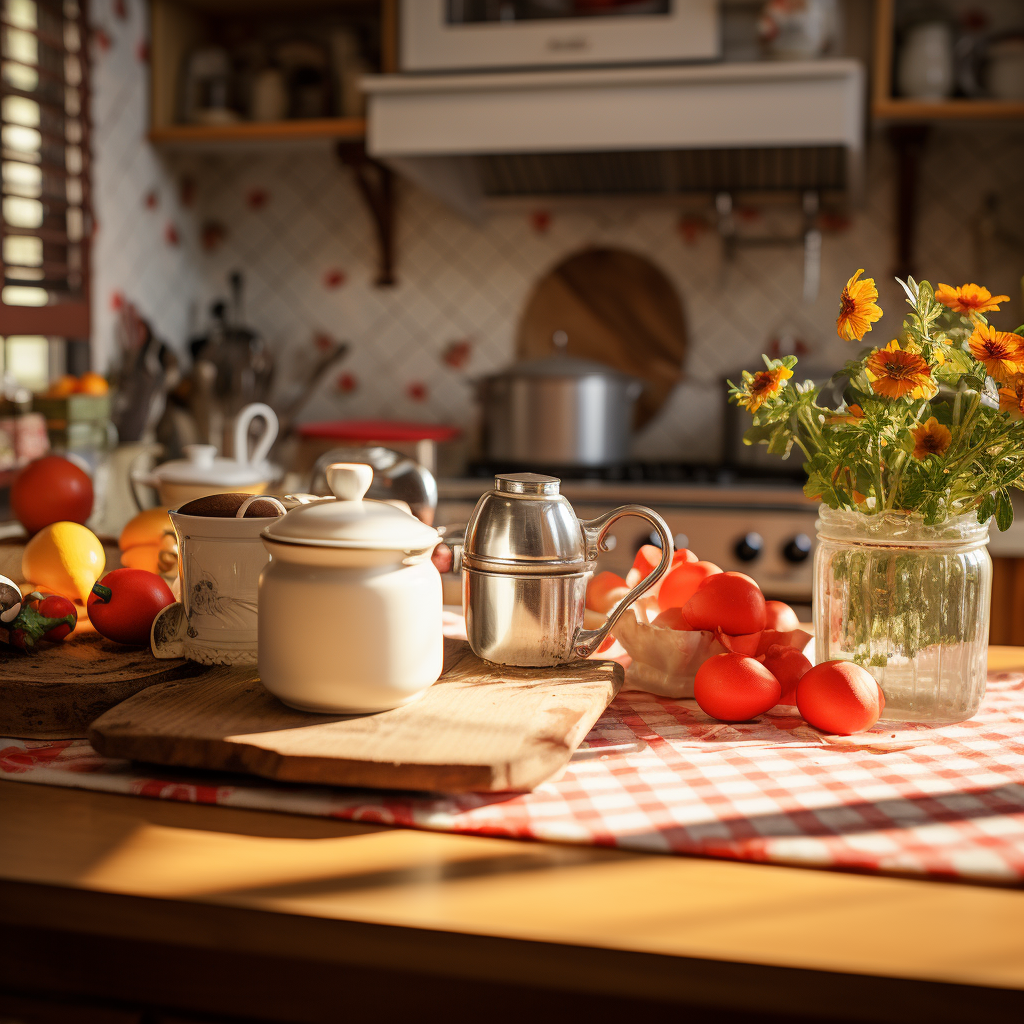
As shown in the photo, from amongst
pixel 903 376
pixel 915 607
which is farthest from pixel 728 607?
pixel 903 376

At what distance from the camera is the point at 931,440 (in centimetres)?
78

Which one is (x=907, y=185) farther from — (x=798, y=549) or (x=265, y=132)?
(x=265, y=132)

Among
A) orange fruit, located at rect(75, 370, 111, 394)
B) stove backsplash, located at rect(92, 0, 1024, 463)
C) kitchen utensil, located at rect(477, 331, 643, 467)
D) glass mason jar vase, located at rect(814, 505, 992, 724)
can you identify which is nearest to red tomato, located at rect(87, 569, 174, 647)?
glass mason jar vase, located at rect(814, 505, 992, 724)

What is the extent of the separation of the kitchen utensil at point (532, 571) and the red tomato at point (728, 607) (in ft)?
0.23

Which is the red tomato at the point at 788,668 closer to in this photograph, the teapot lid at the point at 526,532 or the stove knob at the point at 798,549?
the teapot lid at the point at 526,532

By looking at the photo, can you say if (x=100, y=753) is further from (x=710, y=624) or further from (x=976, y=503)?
(x=976, y=503)

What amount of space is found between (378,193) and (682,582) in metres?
2.08

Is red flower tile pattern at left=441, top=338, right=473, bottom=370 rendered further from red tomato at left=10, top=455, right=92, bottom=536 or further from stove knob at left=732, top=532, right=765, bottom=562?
red tomato at left=10, top=455, right=92, bottom=536

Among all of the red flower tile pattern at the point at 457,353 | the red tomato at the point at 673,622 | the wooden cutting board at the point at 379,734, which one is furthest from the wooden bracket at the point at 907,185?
the wooden cutting board at the point at 379,734

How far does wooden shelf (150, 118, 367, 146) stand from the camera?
102 inches

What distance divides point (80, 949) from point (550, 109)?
80.8 inches

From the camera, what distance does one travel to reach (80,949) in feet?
1.97

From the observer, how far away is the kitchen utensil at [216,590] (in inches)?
33.9

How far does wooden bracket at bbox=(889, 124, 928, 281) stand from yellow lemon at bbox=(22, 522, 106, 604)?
2117 mm
